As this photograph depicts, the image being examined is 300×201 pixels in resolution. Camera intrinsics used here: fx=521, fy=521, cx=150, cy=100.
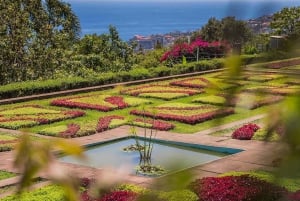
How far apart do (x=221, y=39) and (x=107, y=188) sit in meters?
0.18

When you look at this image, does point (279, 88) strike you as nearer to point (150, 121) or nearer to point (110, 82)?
point (150, 121)

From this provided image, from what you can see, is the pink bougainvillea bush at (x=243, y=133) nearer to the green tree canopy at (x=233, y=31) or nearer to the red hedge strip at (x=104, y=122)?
the red hedge strip at (x=104, y=122)

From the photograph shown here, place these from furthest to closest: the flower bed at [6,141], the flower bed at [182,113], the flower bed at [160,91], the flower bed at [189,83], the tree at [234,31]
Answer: the flower bed at [189,83] < the flower bed at [160,91] < the flower bed at [182,113] < the flower bed at [6,141] < the tree at [234,31]

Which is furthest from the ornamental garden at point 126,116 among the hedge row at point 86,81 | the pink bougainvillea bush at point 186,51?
the pink bougainvillea bush at point 186,51

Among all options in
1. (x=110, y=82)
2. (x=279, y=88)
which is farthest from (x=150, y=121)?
(x=279, y=88)

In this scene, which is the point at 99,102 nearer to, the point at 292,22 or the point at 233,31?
the point at 292,22

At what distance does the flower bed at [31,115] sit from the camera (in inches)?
307

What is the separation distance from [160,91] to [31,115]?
3.33 metres

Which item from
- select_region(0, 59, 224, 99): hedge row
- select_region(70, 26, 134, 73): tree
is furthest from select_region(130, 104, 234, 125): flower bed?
select_region(70, 26, 134, 73): tree

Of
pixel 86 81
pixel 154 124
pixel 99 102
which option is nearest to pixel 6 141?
pixel 154 124

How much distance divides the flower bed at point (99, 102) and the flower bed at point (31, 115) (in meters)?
0.49

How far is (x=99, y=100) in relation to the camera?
389 inches

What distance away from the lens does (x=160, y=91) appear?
36.1 feet

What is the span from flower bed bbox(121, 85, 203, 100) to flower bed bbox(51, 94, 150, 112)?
23.5 inches
